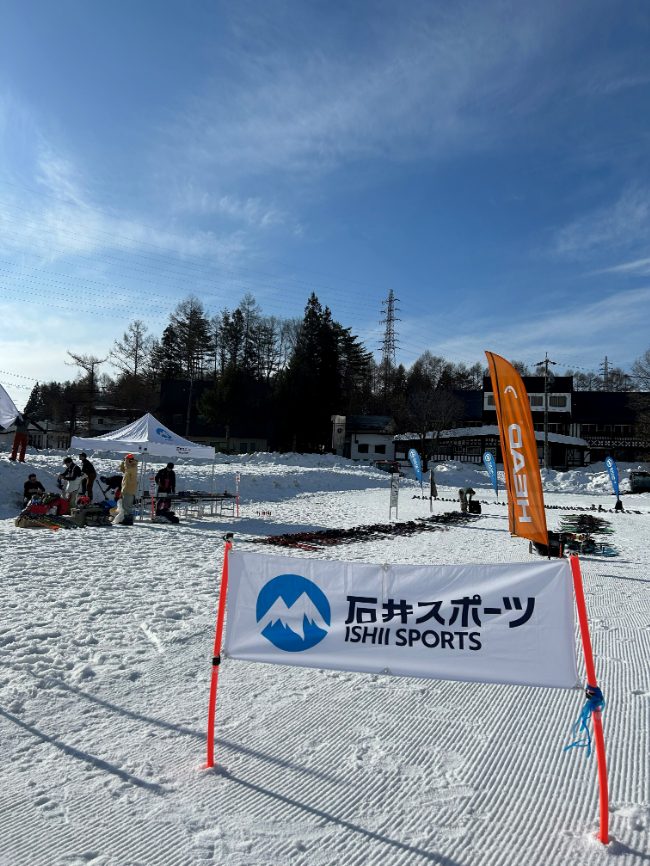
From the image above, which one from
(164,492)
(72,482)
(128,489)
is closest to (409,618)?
(128,489)

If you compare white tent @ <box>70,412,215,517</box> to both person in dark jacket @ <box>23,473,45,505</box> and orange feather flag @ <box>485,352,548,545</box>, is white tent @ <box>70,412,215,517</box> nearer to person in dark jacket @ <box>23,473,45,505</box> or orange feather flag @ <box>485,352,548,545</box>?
person in dark jacket @ <box>23,473,45,505</box>

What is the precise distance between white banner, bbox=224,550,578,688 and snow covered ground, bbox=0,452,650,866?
0.69 metres

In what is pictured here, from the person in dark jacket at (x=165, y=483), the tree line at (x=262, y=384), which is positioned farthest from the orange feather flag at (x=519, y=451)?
the tree line at (x=262, y=384)

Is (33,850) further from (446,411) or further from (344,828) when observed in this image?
(446,411)

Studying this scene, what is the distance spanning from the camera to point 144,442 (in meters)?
15.9

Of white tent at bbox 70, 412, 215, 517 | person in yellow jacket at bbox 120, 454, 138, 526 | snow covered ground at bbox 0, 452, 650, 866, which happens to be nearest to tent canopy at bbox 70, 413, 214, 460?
white tent at bbox 70, 412, 215, 517

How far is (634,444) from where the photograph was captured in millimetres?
57688

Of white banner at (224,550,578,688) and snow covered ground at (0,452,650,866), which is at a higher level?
white banner at (224,550,578,688)

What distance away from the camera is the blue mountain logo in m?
3.47

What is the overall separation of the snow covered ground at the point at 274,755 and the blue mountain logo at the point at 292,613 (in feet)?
2.59

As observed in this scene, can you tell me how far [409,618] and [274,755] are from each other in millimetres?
1309

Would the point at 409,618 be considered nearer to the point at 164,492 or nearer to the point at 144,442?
the point at 164,492

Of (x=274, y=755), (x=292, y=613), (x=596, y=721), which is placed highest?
(x=292, y=613)

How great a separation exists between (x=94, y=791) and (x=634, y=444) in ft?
208
